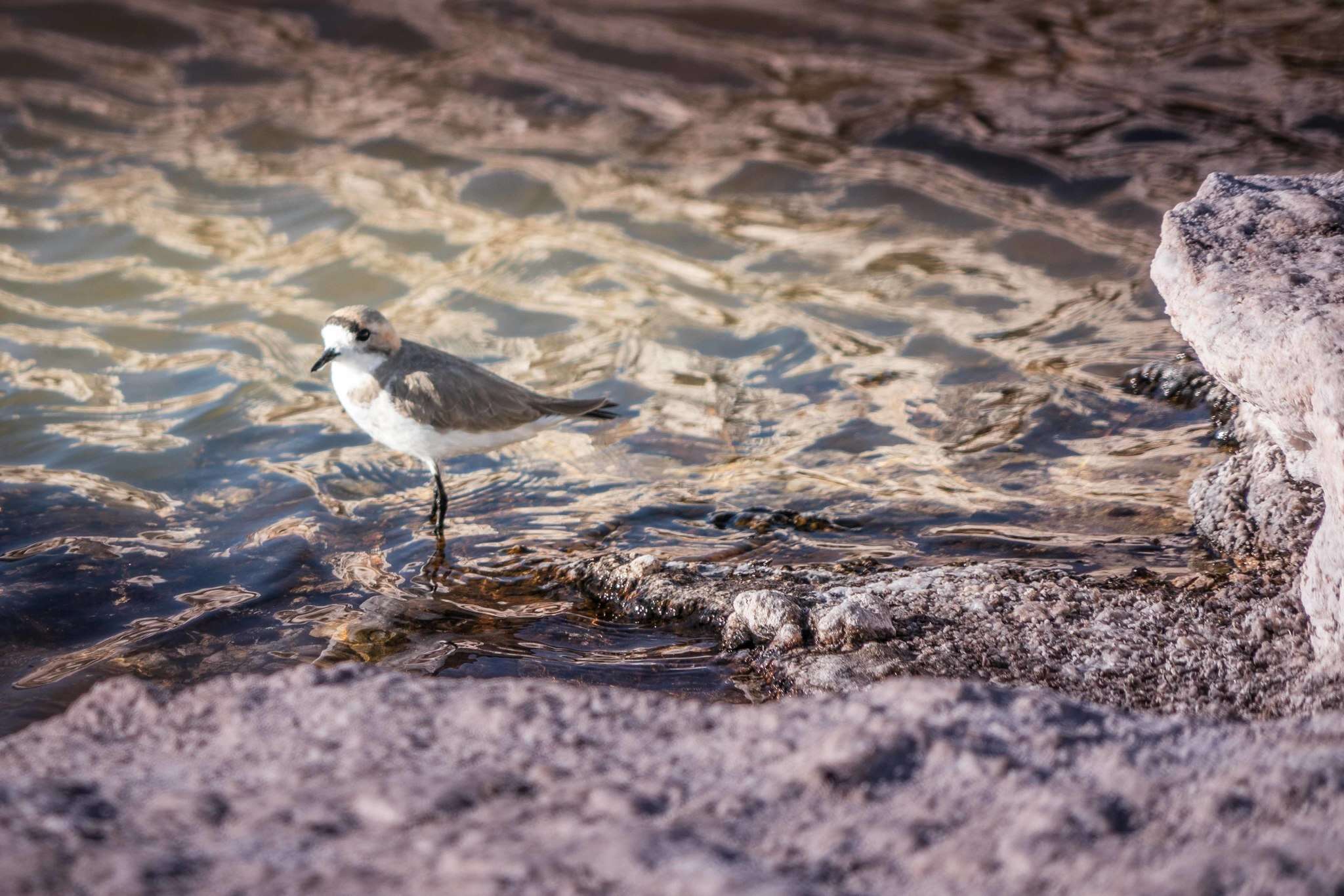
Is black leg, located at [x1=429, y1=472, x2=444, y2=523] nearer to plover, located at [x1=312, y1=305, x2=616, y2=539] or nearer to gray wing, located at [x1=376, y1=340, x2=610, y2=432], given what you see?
plover, located at [x1=312, y1=305, x2=616, y2=539]

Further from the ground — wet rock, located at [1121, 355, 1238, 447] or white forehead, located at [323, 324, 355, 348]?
white forehead, located at [323, 324, 355, 348]

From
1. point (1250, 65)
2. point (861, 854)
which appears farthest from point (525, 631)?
point (1250, 65)

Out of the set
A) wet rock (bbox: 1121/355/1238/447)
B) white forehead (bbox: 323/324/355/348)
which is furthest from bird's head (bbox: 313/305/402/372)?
wet rock (bbox: 1121/355/1238/447)

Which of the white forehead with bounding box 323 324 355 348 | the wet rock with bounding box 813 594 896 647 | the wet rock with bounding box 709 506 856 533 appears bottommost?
the wet rock with bounding box 709 506 856 533

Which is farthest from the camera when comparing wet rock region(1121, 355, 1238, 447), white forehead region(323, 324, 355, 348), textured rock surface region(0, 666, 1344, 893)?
wet rock region(1121, 355, 1238, 447)

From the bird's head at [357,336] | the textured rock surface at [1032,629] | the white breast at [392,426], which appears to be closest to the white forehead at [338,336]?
the bird's head at [357,336]

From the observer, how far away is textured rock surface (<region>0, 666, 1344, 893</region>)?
193 centimetres

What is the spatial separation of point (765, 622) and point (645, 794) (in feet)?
5.87

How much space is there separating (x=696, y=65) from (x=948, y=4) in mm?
2573

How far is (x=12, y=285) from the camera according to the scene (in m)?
7.58

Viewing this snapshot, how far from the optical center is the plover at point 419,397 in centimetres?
491

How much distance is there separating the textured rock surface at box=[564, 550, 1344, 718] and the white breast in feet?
3.55

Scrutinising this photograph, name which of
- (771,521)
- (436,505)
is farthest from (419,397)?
(771,521)

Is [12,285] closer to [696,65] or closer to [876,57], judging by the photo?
[696,65]
